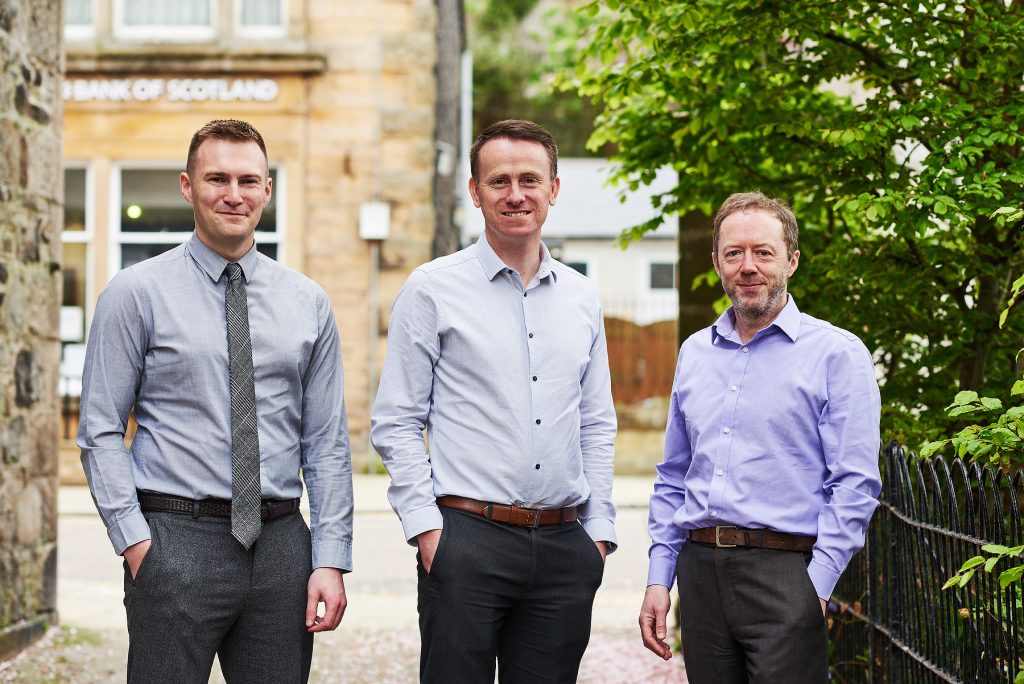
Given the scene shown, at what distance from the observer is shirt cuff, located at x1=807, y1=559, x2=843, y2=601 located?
343cm

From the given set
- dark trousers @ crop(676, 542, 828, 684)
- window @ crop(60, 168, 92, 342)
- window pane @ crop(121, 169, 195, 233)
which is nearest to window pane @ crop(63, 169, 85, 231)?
window @ crop(60, 168, 92, 342)

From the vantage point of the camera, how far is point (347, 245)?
1781 cm

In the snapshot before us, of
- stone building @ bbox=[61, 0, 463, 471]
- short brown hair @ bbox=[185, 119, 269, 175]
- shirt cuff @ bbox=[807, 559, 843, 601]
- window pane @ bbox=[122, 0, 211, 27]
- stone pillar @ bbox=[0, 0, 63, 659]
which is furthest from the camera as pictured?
window pane @ bbox=[122, 0, 211, 27]

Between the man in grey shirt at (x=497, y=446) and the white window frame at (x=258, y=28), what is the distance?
15216 mm

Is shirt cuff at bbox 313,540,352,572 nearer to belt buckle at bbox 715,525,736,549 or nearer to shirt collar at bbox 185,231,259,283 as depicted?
shirt collar at bbox 185,231,259,283

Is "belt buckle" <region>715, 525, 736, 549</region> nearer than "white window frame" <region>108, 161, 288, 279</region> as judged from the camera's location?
Yes

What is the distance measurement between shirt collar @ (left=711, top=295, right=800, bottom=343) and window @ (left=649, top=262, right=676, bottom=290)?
27.2 m

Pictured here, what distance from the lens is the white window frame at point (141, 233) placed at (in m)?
18.1

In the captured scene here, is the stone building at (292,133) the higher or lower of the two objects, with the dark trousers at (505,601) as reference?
higher

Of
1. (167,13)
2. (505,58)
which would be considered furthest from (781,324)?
(505,58)

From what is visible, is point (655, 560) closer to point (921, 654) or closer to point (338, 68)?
point (921, 654)

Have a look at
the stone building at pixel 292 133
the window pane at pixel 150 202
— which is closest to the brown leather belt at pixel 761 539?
the stone building at pixel 292 133

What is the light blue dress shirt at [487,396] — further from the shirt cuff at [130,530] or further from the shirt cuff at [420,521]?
the shirt cuff at [130,530]

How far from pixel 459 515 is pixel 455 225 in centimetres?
2163
